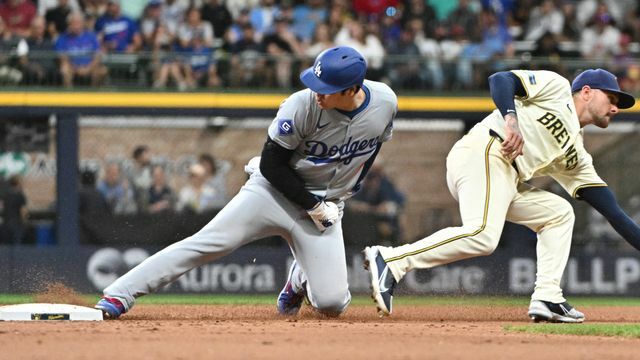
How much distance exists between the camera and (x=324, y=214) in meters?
6.98

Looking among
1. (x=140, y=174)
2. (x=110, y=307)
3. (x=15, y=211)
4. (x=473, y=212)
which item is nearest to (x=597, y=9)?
(x=140, y=174)

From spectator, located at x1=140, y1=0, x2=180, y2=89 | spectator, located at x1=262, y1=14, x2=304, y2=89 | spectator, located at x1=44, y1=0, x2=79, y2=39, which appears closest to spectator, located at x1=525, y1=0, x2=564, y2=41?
spectator, located at x1=262, y1=14, x2=304, y2=89

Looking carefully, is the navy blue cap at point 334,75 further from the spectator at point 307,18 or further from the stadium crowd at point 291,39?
the spectator at point 307,18

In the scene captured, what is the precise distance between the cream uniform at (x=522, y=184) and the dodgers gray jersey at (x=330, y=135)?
0.58 m

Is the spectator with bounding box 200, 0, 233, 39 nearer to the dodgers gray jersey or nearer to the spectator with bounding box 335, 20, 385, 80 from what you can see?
the spectator with bounding box 335, 20, 385, 80

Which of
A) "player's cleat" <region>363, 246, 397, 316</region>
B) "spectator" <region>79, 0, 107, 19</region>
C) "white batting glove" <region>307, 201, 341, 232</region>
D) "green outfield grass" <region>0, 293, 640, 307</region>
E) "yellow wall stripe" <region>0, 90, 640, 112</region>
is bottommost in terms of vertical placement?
"green outfield grass" <region>0, 293, 640, 307</region>

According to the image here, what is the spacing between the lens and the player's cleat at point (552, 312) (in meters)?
7.41

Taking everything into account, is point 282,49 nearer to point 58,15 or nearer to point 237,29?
point 237,29

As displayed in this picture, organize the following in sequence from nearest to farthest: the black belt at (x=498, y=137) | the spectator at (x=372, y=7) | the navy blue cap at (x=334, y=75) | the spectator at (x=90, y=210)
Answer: the navy blue cap at (x=334, y=75), the black belt at (x=498, y=137), the spectator at (x=90, y=210), the spectator at (x=372, y=7)

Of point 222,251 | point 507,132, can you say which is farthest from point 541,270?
point 222,251

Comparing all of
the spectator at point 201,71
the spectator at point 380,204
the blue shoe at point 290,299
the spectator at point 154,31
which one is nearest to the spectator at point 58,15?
the spectator at point 154,31

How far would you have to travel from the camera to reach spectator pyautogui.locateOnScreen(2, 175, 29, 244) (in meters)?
12.7

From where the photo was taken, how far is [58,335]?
5.95 meters

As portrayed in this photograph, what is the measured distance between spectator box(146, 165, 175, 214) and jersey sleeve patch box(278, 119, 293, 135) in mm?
6580
